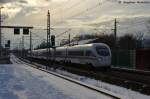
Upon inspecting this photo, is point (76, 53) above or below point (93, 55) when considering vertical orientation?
above

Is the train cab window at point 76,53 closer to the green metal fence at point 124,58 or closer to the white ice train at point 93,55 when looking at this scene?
the white ice train at point 93,55

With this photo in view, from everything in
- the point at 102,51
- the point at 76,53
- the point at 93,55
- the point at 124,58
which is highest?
the point at 102,51

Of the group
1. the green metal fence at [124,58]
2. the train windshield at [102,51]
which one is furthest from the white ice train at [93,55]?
the green metal fence at [124,58]

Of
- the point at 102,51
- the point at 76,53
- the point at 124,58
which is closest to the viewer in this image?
the point at 102,51

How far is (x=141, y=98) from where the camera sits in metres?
17.4

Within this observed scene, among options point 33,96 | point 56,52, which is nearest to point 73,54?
point 56,52

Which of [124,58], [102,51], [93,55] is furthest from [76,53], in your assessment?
[102,51]

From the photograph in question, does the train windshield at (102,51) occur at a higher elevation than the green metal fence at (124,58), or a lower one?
higher

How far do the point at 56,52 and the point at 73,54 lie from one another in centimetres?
1919

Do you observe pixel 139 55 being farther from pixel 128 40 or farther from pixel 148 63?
pixel 128 40

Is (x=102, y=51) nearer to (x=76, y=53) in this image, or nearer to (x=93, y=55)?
(x=93, y=55)

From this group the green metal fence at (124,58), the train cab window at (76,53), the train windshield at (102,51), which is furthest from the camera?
the green metal fence at (124,58)

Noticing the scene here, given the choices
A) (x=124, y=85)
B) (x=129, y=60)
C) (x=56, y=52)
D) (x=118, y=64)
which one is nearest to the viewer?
(x=124, y=85)

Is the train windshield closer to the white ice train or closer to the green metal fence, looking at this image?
the white ice train
